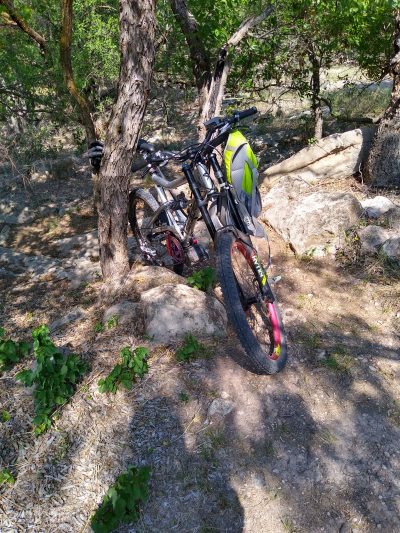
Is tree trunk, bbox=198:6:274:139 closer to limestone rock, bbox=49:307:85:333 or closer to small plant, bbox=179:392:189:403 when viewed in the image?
limestone rock, bbox=49:307:85:333

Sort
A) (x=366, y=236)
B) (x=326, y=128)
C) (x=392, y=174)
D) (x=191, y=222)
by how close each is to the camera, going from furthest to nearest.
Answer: (x=326, y=128) < (x=392, y=174) < (x=366, y=236) < (x=191, y=222)

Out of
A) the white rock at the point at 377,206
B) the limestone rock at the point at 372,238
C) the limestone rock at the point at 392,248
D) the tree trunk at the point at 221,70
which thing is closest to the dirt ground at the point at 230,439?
the limestone rock at the point at 392,248

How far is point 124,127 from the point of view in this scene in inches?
161

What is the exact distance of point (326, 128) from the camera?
11078 millimetres

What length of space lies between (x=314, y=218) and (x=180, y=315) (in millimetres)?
2614

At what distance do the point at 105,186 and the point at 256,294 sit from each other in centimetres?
206

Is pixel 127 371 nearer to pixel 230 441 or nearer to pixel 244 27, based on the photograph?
pixel 230 441

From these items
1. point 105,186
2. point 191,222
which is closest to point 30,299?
point 105,186

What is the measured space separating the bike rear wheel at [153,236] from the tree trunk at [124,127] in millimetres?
441

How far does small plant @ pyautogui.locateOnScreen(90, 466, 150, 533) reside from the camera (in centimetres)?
237

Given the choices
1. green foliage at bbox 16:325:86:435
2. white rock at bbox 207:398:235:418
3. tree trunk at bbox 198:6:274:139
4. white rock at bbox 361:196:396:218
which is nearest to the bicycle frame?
white rock at bbox 207:398:235:418

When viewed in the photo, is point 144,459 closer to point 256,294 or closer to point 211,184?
point 256,294

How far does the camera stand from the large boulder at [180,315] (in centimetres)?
371

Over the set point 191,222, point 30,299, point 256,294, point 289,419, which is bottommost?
point 30,299
